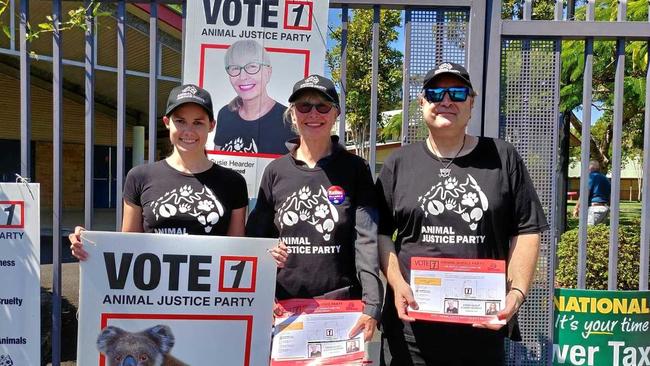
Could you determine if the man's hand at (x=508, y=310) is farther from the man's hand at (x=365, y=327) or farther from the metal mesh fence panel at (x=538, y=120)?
the metal mesh fence panel at (x=538, y=120)

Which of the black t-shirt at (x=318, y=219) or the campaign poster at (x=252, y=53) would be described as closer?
the black t-shirt at (x=318, y=219)

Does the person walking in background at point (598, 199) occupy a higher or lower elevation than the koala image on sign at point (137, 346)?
higher

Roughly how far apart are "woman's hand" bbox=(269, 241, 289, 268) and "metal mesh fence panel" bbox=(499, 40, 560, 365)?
1.66 m

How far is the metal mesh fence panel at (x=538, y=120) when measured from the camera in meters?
3.43

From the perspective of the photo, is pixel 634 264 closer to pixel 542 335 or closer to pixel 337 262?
pixel 542 335

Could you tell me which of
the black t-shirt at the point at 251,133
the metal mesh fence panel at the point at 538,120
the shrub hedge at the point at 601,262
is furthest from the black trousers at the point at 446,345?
the shrub hedge at the point at 601,262

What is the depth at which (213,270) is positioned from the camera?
107 inches

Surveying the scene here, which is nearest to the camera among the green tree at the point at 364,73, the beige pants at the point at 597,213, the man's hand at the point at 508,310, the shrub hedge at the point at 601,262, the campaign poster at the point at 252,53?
the man's hand at the point at 508,310

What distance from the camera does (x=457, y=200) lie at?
252cm

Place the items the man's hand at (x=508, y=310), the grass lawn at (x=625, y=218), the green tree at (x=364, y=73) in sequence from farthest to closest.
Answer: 1. the grass lawn at (x=625, y=218)
2. the green tree at (x=364, y=73)
3. the man's hand at (x=508, y=310)

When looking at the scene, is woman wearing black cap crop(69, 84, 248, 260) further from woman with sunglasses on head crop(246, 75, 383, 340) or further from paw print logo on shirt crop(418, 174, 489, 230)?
paw print logo on shirt crop(418, 174, 489, 230)

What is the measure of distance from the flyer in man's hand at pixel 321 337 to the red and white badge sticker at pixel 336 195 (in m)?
0.45

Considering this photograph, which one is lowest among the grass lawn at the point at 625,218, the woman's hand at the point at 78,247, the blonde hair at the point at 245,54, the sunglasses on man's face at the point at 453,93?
the grass lawn at the point at 625,218

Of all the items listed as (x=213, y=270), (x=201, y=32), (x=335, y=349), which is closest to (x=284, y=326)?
(x=335, y=349)
